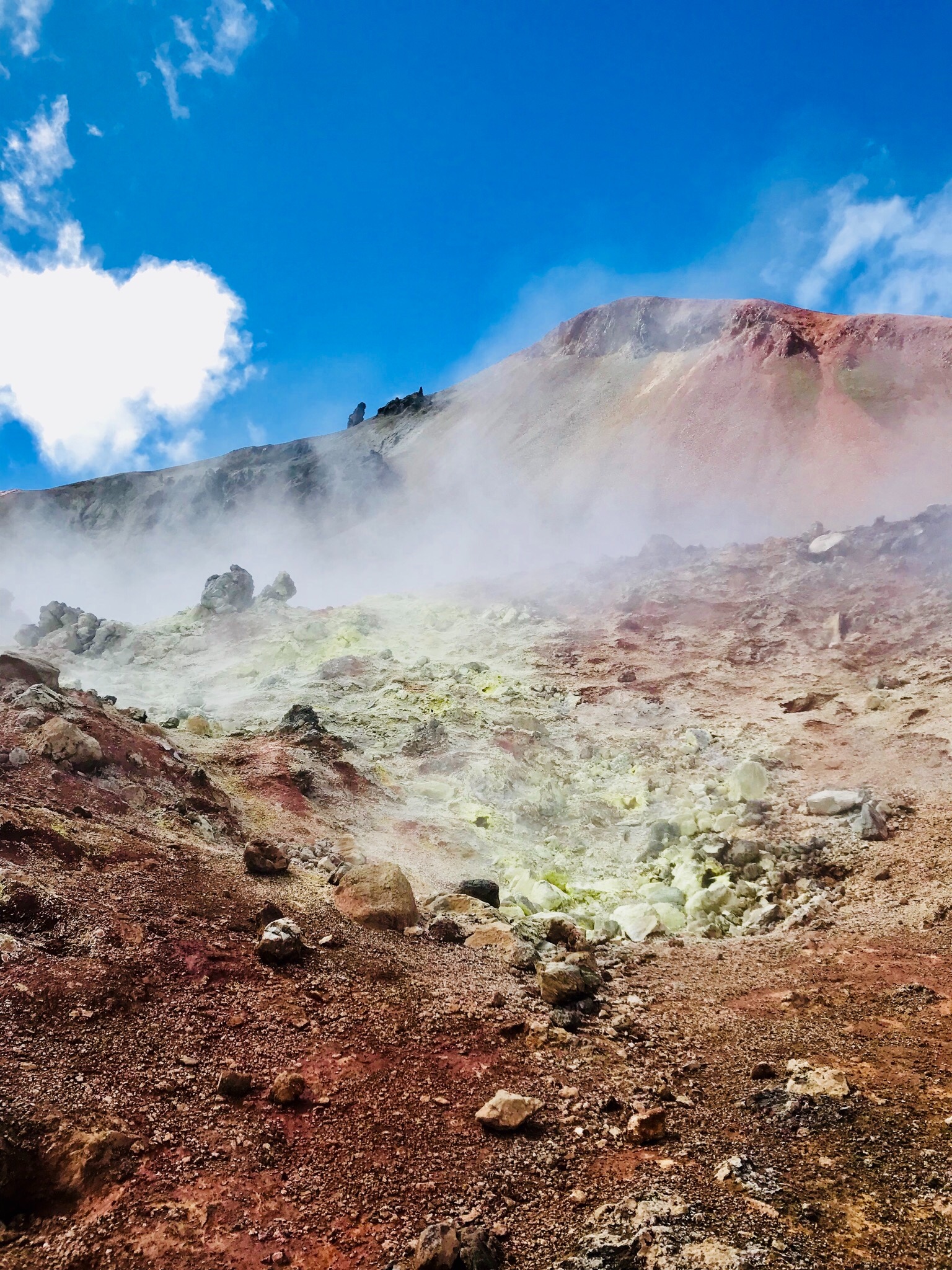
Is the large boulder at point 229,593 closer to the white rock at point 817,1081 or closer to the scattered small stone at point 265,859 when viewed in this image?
the scattered small stone at point 265,859

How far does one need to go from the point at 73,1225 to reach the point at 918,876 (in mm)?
8151

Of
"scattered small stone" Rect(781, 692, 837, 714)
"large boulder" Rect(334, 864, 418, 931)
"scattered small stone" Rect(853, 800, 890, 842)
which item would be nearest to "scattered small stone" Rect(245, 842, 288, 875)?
"large boulder" Rect(334, 864, 418, 931)

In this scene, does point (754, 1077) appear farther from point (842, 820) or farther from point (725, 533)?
point (725, 533)

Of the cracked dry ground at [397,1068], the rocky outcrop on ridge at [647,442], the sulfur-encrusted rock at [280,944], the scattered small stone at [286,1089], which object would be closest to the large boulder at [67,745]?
the cracked dry ground at [397,1068]

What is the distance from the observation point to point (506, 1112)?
446cm

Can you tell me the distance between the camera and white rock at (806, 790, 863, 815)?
10039 millimetres

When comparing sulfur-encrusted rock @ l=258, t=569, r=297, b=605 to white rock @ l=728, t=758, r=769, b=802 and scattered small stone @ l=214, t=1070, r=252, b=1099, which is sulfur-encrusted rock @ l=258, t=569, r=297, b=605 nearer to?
white rock @ l=728, t=758, r=769, b=802

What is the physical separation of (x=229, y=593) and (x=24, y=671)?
17.4 meters

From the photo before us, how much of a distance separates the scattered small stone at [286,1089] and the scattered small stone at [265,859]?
3766 millimetres

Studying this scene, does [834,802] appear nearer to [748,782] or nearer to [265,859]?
[748,782]

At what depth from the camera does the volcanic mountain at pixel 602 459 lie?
5219 centimetres

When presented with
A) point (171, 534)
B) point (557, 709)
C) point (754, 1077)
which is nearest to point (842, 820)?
point (754, 1077)

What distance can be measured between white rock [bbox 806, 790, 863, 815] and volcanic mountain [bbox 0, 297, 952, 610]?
34693mm

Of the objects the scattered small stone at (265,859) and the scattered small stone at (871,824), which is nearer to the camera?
the scattered small stone at (265,859)
